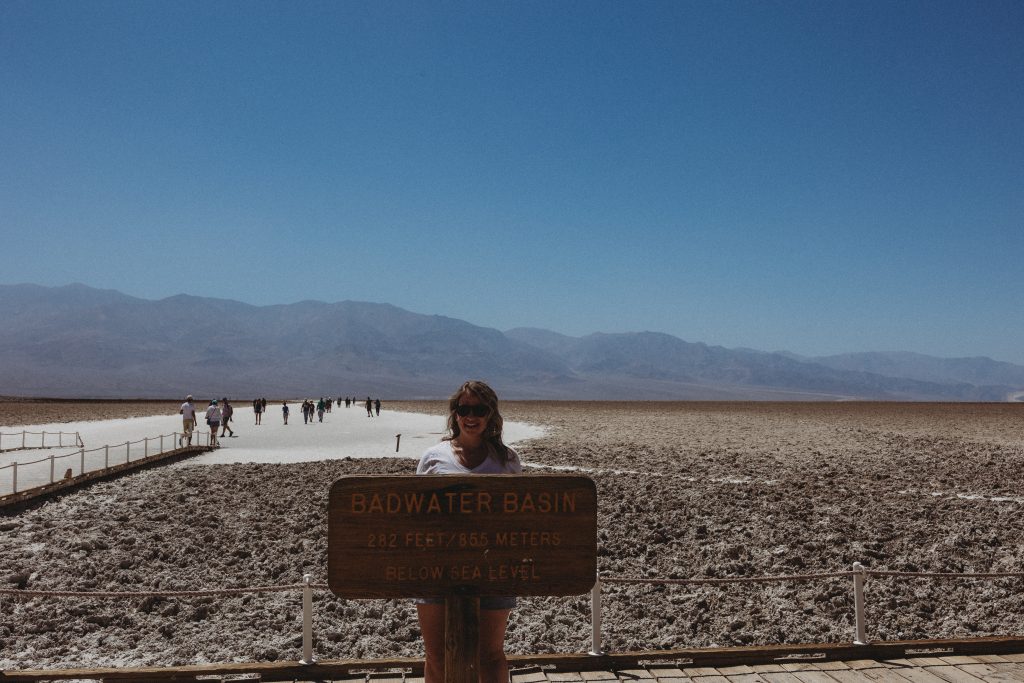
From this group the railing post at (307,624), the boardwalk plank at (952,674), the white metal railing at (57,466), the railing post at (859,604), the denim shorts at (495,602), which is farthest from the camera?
the white metal railing at (57,466)

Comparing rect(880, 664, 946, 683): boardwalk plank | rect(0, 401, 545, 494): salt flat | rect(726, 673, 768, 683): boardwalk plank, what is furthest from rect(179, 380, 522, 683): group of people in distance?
rect(0, 401, 545, 494): salt flat

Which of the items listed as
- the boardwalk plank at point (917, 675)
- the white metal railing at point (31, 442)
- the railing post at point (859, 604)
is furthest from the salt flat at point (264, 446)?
the boardwalk plank at point (917, 675)

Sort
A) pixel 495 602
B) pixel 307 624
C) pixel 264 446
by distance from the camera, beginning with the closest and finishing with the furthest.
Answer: pixel 495 602 → pixel 307 624 → pixel 264 446

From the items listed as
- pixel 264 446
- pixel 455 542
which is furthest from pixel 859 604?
pixel 264 446

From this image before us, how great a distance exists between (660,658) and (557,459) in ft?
60.2

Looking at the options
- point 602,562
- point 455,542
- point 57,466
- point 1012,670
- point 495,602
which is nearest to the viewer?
point 455,542

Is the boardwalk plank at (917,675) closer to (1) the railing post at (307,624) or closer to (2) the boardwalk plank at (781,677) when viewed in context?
(2) the boardwalk plank at (781,677)

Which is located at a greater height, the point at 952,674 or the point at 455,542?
the point at 455,542

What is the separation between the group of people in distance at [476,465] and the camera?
11.8ft

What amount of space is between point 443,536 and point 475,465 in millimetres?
640

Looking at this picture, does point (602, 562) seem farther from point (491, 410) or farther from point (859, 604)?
point (491, 410)

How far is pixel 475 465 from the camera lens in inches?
147

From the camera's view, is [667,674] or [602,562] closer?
[667,674]

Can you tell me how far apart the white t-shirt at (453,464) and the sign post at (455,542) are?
0.48 meters
